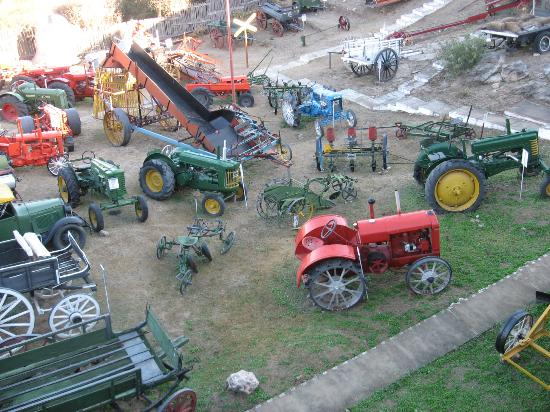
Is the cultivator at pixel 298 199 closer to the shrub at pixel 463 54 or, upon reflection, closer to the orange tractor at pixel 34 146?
the orange tractor at pixel 34 146

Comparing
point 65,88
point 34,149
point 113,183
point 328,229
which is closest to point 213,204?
point 113,183

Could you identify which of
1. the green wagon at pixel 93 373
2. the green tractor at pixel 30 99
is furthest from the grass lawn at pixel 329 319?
the green tractor at pixel 30 99

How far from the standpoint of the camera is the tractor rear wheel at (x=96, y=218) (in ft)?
39.4

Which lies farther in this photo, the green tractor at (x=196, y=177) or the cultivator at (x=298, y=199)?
the green tractor at (x=196, y=177)

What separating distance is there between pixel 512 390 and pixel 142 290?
567 cm

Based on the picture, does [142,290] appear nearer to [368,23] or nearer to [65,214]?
[65,214]

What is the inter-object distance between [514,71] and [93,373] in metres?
14.5

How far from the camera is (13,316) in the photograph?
8.98 meters

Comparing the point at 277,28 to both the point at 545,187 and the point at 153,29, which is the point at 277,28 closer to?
the point at 153,29

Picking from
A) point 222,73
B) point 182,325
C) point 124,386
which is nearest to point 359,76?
point 222,73

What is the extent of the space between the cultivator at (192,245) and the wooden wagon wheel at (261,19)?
17496 millimetres

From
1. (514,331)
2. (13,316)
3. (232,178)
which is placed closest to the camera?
(514,331)

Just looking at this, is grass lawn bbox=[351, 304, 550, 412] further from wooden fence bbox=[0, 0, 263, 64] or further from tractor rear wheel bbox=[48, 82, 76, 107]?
wooden fence bbox=[0, 0, 263, 64]

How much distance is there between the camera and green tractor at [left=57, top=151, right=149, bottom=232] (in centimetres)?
1227
